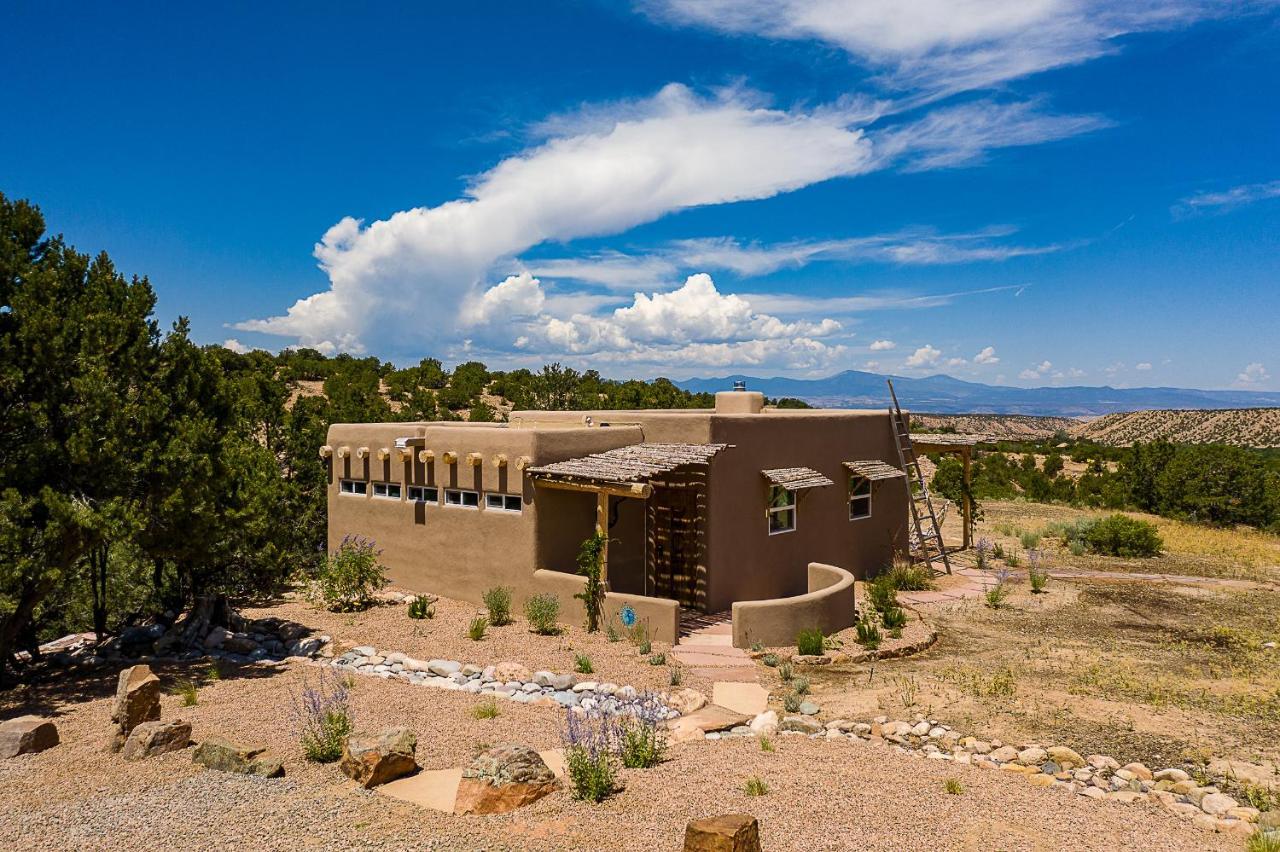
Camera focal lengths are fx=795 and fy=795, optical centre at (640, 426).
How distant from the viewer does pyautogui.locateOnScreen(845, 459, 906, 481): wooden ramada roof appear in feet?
59.7

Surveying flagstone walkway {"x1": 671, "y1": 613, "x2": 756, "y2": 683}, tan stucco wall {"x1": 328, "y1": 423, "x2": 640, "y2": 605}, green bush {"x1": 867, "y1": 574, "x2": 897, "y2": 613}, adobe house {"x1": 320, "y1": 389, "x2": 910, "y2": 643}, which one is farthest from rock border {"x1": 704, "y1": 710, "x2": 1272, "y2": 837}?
tan stucco wall {"x1": 328, "y1": 423, "x2": 640, "y2": 605}

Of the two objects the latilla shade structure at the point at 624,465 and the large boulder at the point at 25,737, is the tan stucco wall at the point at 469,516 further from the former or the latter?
the large boulder at the point at 25,737

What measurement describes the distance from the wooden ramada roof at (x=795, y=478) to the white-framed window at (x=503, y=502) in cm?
496

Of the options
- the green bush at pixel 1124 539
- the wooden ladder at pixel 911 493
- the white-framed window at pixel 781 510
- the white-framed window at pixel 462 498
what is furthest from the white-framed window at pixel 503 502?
the green bush at pixel 1124 539

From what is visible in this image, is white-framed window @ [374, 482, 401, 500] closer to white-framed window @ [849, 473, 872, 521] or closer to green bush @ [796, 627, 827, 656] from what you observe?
green bush @ [796, 627, 827, 656]

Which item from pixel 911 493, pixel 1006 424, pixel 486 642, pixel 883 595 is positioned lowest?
pixel 486 642

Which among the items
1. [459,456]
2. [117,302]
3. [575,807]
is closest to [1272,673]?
[575,807]

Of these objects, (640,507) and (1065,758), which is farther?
(640,507)

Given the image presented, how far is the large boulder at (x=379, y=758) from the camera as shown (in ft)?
24.0

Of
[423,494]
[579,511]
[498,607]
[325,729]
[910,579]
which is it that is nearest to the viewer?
[325,729]

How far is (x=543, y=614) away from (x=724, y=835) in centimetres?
847

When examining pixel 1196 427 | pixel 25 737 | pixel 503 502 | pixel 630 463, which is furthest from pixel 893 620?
pixel 1196 427

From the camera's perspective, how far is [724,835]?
560 cm

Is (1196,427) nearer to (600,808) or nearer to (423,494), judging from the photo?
(423,494)
